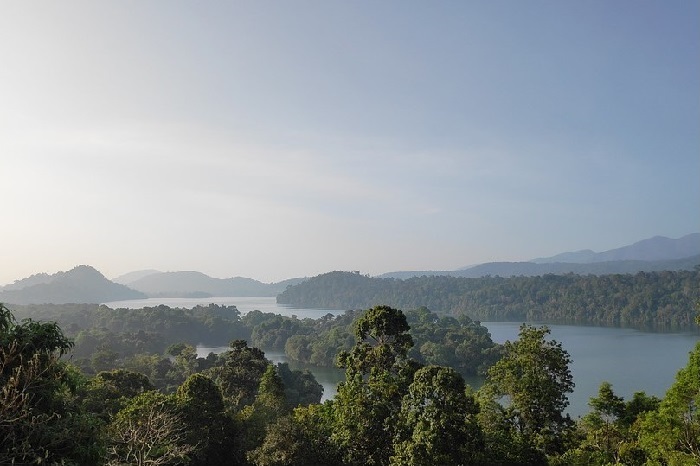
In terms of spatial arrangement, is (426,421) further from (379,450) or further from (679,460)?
(679,460)

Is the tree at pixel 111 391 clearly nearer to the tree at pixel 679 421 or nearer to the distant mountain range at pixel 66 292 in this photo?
the tree at pixel 679 421

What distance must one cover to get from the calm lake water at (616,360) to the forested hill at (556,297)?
14114 millimetres

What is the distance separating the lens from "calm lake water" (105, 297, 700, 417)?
126 ft

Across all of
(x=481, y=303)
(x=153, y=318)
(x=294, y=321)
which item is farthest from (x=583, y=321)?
(x=153, y=318)

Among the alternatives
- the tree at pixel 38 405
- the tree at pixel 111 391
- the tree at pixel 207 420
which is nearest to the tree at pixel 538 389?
the tree at pixel 207 420

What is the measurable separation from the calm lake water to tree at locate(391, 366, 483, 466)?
19.5 m

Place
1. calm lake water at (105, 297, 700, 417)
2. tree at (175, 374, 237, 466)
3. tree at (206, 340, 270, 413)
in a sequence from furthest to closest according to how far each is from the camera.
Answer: calm lake water at (105, 297, 700, 417)
tree at (206, 340, 270, 413)
tree at (175, 374, 237, 466)

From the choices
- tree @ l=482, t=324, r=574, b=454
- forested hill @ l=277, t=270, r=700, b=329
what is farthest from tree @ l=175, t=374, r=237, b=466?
forested hill @ l=277, t=270, r=700, b=329

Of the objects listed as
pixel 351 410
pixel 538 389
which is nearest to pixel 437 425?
pixel 351 410

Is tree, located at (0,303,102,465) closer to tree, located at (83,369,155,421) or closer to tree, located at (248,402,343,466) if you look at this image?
tree, located at (248,402,343,466)

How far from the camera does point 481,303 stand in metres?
126

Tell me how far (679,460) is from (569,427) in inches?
241

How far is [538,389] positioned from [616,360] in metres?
44.4

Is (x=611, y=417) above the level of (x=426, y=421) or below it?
below
